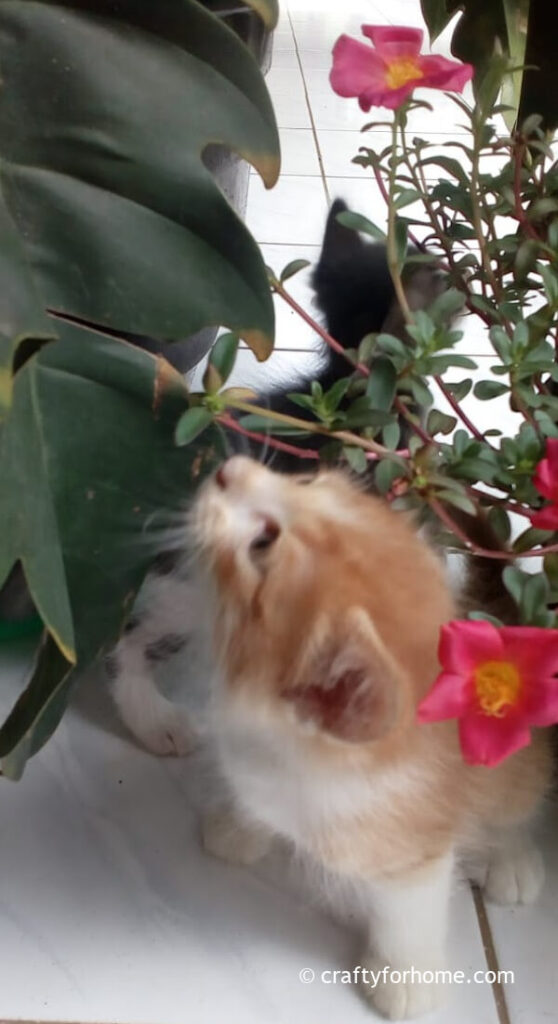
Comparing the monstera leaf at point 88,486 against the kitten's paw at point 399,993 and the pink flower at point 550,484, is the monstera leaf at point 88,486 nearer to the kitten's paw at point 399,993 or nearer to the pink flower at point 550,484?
the pink flower at point 550,484

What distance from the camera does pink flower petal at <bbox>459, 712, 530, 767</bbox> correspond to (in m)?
0.48

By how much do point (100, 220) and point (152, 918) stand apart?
0.58m

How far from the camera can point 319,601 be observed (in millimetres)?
564

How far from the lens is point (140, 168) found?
518 mm

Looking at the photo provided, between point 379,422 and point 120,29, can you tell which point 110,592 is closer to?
point 379,422

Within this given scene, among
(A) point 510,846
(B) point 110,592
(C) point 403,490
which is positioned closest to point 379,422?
(C) point 403,490

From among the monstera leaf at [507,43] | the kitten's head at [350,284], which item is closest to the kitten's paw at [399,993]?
the kitten's head at [350,284]

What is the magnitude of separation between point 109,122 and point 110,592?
29cm

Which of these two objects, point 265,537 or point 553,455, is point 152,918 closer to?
point 265,537

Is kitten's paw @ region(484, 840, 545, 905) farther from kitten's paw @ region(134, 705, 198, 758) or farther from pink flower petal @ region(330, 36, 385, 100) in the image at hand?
pink flower petal @ region(330, 36, 385, 100)

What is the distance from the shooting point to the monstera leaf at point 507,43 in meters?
0.77

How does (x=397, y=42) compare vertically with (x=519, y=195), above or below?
above

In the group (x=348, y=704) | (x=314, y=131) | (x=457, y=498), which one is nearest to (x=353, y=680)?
(x=348, y=704)

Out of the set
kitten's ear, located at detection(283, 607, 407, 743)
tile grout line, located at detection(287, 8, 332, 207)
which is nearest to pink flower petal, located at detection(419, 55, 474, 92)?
kitten's ear, located at detection(283, 607, 407, 743)
